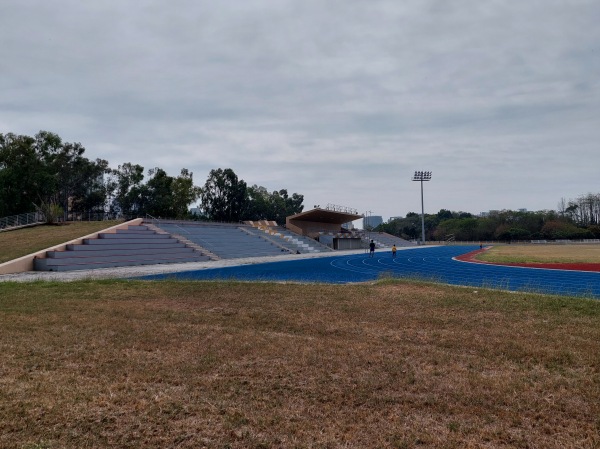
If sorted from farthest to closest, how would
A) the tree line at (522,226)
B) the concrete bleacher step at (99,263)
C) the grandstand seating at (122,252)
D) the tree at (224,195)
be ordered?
the tree line at (522,226) → the tree at (224,195) → the grandstand seating at (122,252) → the concrete bleacher step at (99,263)

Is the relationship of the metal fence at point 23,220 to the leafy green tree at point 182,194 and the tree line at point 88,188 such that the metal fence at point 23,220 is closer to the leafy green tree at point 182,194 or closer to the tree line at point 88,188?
the tree line at point 88,188

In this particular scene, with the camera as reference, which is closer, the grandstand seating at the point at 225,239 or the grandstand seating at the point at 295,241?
the grandstand seating at the point at 225,239

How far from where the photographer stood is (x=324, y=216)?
66000 millimetres

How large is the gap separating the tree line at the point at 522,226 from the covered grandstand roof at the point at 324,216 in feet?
145

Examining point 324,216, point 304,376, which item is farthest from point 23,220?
point 304,376

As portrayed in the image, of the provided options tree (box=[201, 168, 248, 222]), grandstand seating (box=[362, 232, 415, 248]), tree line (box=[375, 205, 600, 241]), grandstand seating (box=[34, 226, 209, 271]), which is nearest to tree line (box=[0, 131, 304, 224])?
tree (box=[201, 168, 248, 222])

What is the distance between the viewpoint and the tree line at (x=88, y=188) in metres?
45.5

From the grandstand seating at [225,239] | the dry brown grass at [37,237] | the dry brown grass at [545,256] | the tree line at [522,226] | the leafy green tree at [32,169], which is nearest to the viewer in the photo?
the dry brown grass at [37,237]

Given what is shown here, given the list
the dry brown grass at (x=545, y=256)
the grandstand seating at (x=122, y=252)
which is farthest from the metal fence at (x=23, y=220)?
the dry brown grass at (x=545, y=256)

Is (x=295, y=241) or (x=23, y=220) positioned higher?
(x=23, y=220)

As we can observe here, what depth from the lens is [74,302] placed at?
37.2 feet

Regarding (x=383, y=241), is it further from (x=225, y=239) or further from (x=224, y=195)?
(x=225, y=239)

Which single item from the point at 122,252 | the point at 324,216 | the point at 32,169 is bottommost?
the point at 122,252

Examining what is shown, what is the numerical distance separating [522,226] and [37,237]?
107738mm
